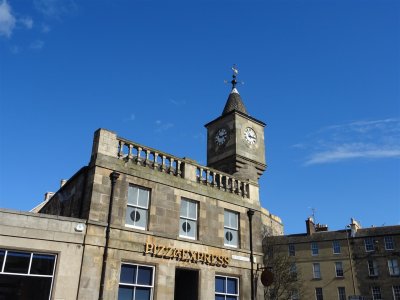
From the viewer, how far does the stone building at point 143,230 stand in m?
13.8

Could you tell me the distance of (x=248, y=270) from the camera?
19.2 m

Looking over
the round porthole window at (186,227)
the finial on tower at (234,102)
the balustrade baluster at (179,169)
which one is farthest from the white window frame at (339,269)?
the balustrade baluster at (179,169)

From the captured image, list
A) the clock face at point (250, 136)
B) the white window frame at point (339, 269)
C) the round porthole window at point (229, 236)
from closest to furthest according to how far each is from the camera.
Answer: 1. the round porthole window at point (229, 236)
2. the clock face at point (250, 136)
3. the white window frame at point (339, 269)

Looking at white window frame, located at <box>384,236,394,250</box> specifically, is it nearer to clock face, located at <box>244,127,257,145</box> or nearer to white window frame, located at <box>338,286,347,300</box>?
white window frame, located at <box>338,286,347,300</box>

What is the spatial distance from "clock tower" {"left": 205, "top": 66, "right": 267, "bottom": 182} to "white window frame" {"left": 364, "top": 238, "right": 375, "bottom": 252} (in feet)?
107

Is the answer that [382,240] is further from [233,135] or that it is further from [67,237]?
[67,237]

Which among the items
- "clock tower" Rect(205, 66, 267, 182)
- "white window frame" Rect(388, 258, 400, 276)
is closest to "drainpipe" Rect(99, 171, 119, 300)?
"clock tower" Rect(205, 66, 267, 182)

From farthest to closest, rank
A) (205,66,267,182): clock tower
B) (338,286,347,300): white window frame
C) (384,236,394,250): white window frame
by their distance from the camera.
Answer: (338,286,347,300): white window frame → (384,236,394,250): white window frame → (205,66,267,182): clock tower

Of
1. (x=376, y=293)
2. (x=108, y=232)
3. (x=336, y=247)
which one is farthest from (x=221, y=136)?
(x=376, y=293)

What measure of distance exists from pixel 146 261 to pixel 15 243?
16.1ft

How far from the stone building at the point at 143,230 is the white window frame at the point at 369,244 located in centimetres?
3521

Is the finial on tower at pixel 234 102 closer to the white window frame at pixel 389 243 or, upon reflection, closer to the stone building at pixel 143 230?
the stone building at pixel 143 230

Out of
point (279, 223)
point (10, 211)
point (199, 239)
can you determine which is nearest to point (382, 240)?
point (279, 223)

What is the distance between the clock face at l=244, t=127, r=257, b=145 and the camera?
24797 millimetres
